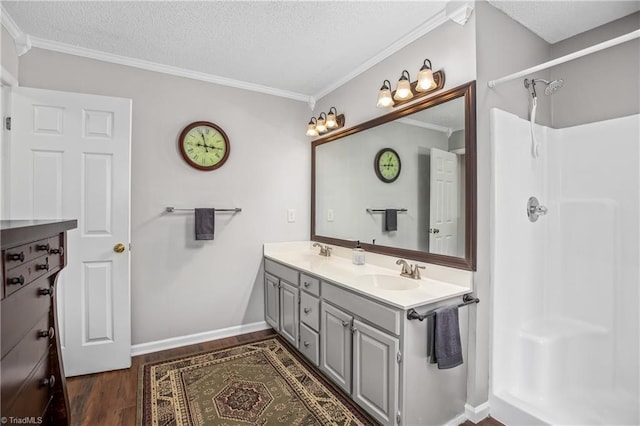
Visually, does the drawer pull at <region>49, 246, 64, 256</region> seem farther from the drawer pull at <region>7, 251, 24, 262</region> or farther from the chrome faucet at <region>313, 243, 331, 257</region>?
the chrome faucet at <region>313, 243, 331, 257</region>

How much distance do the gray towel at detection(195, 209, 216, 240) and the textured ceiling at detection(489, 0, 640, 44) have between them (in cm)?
248

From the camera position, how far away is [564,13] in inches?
74.0

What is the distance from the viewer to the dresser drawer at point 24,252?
3.16ft

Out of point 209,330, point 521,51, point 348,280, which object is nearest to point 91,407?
point 209,330

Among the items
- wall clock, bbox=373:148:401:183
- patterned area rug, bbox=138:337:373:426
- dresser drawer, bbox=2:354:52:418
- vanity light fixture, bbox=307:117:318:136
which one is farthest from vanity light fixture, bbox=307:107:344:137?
dresser drawer, bbox=2:354:52:418

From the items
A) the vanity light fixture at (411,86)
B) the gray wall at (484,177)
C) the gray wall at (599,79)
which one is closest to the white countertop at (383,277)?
the gray wall at (484,177)

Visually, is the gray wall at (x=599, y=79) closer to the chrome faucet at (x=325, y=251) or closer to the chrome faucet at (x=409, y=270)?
the chrome faucet at (x=409, y=270)

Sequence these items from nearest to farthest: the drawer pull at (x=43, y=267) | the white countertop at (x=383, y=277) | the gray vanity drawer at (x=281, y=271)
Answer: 1. the drawer pull at (x=43, y=267)
2. the white countertop at (x=383, y=277)
3. the gray vanity drawer at (x=281, y=271)

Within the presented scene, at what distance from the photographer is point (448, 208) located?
196 centimetres

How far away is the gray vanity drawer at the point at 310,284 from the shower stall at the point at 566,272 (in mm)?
1089

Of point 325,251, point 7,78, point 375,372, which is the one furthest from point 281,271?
point 7,78

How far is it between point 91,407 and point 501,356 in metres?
2.47

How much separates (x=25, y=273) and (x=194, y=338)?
75.4 inches

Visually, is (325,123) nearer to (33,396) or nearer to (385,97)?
(385,97)
